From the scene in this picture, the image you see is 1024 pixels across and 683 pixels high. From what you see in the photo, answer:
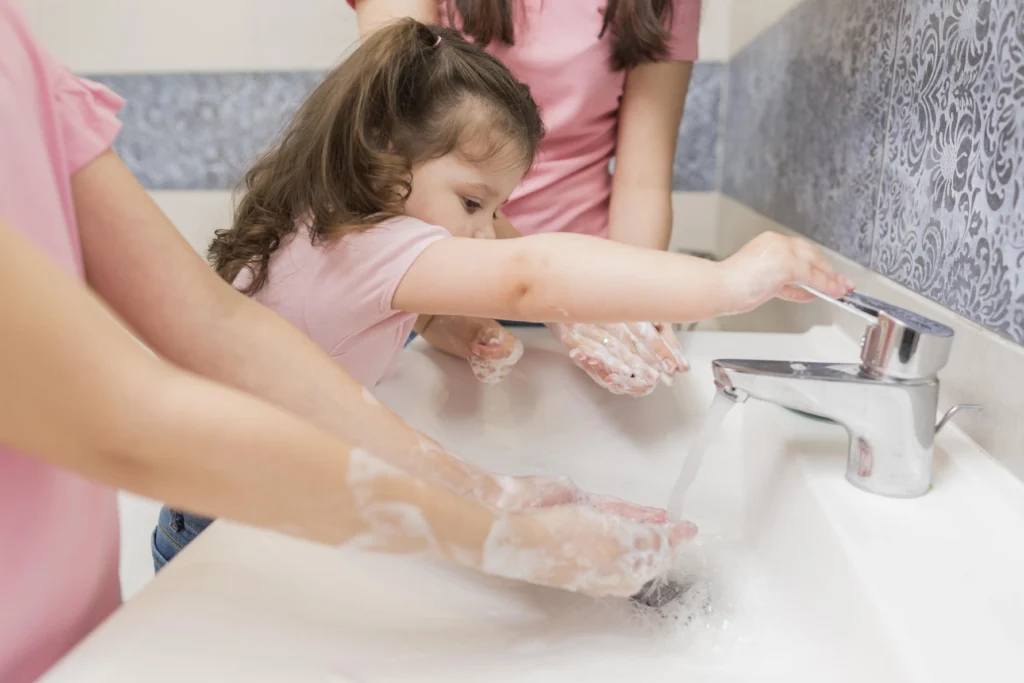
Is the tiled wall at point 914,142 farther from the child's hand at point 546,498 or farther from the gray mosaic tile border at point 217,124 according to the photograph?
the gray mosaic tile border at point 217,124

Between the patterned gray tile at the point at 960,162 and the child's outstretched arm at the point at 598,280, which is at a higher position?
the patterned gray tile at the point at 960,162

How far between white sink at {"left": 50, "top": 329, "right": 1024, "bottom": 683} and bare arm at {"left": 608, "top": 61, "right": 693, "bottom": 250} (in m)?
0.35

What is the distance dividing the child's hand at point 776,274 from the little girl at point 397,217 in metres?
0.08

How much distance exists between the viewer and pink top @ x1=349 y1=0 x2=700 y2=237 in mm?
896

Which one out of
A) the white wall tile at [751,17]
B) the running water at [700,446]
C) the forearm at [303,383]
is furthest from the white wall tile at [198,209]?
the running water at [700,446]

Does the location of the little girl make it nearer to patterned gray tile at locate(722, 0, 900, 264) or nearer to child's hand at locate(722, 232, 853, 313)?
child's hand at locate(722, 232, 853, 313)

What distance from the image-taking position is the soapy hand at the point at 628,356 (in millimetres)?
680

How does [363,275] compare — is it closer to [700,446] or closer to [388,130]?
[388,130]

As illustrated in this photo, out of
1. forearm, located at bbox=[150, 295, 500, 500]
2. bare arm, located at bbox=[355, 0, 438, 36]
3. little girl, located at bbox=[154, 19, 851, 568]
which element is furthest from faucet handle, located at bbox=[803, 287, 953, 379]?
bare arm, located at bbox=[355, 0, 438, 36]

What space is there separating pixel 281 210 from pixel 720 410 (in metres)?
0.43

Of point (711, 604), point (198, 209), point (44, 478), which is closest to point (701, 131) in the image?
point (198, 209)

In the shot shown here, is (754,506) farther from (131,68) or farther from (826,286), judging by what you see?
(131,68)

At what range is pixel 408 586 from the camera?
495 millimetres

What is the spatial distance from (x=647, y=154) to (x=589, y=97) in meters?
0.10
